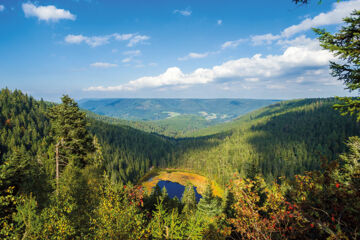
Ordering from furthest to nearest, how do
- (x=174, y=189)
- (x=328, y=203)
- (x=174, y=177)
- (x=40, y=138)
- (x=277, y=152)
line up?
(x=277, y=152)
(x=174, y=177)
(x=174, y=189)
(x=40, y=138)
(x=328, y=203)

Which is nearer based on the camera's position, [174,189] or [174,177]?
[174,189]

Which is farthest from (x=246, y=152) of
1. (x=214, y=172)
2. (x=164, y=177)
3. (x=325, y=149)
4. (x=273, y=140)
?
(x=164, y=177)

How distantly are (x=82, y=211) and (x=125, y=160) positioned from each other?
129139mm

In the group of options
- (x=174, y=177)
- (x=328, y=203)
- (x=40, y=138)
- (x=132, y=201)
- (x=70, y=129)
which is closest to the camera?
(x=328, y=203)

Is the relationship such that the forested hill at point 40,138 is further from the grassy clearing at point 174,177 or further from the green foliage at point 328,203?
the green foliage at point 328,203

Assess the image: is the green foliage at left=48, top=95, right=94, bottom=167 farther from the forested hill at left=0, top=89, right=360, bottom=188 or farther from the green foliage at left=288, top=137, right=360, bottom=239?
the forested hill at left=0, top=89, right=360, bottom=188

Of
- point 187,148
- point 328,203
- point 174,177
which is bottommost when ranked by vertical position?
point 174,177

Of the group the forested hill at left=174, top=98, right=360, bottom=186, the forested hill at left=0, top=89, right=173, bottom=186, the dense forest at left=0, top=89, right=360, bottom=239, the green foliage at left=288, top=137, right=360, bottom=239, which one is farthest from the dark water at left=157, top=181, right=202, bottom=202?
the green foliage at left=288, top=137, right=360, bottom=239

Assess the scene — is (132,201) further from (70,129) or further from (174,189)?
(174,189)

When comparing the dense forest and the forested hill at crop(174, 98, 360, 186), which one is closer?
the dense forest

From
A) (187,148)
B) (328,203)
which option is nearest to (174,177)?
(187,148)

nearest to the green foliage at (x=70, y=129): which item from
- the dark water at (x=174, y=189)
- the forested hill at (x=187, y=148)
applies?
the forested hill at (x=187, y=148)

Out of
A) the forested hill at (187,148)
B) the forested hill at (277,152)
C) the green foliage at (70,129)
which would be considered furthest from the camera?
the forested hill at (277,152)

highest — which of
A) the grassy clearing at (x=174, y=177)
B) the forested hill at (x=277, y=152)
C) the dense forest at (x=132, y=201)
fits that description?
the dense forest at (x=132, y=201)
